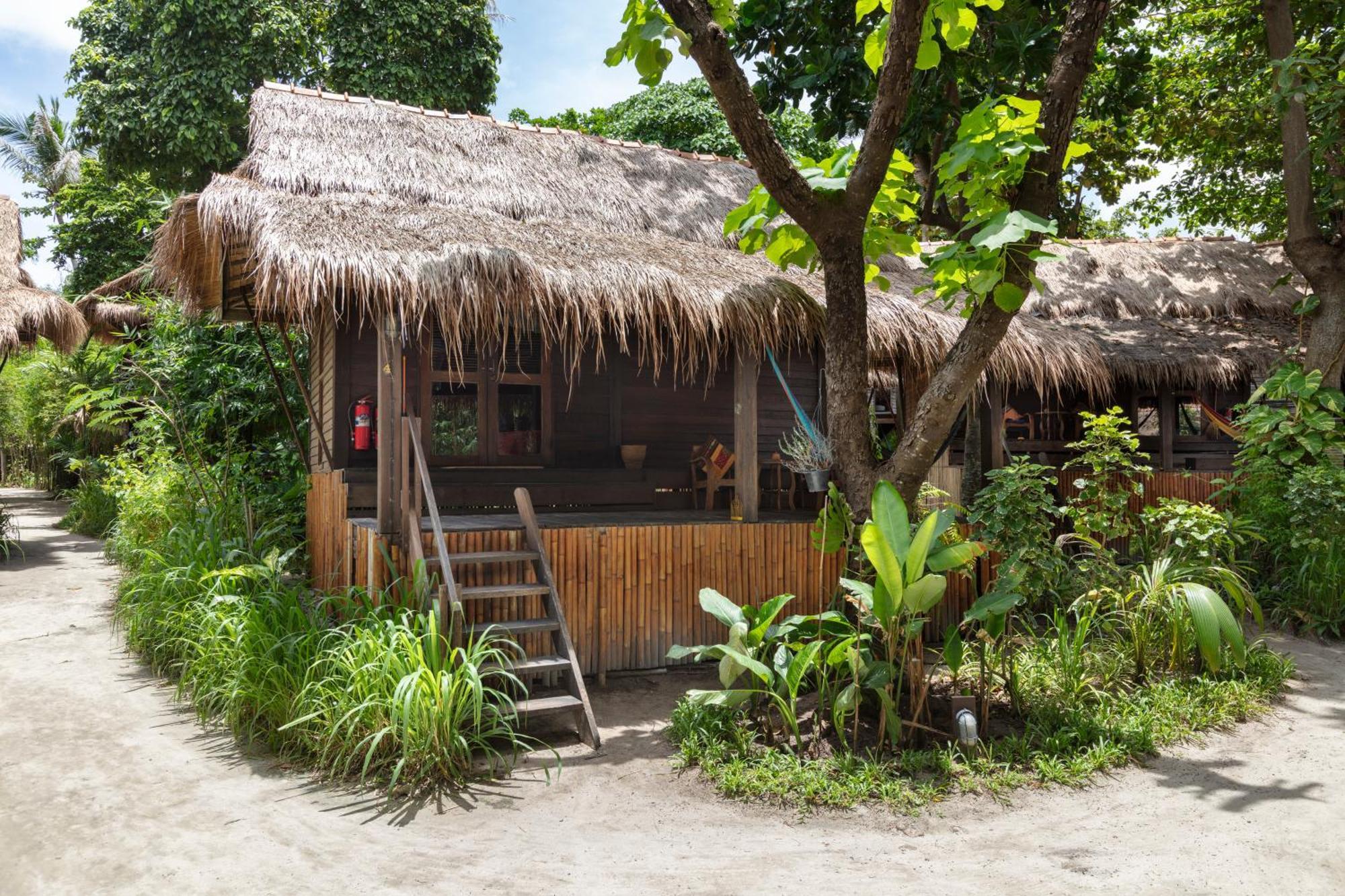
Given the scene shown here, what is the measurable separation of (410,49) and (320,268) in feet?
37.0

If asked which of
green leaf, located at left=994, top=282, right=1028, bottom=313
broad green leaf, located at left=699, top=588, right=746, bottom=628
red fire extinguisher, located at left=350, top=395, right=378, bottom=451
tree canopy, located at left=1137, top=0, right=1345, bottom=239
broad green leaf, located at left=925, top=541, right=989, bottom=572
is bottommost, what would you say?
broad green leaf, located at left=699, top=588, right=746, bottom=628

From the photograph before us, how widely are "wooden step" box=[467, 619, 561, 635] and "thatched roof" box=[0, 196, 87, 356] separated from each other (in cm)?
900

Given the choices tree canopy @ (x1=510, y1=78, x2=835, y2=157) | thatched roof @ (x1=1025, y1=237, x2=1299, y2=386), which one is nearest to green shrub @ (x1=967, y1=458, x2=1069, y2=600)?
thatched roof @ (x1=1025, y1=237, x2=1299, y2=386)

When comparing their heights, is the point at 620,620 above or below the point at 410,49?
below

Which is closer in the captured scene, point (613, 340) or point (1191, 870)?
point (1191, 870)

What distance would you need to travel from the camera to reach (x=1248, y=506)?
8227 millimetres

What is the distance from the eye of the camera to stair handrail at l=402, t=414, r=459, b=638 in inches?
200

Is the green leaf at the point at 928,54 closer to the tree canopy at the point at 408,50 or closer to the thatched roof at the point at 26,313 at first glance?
the thatched roof at the point at 26,313

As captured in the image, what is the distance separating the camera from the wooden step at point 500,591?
17.4ft

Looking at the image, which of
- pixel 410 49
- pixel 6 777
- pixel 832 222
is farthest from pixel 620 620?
pixel 410 49

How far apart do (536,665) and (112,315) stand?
40.4 ft

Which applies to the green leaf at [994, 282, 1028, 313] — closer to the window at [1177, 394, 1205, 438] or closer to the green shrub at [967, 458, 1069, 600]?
the green shrub at [967, 458, 1069, 600]

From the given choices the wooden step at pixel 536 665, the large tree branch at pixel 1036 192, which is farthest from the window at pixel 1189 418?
the wooden step at pixel 536 665

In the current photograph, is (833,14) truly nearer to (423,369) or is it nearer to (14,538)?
(423,369)
